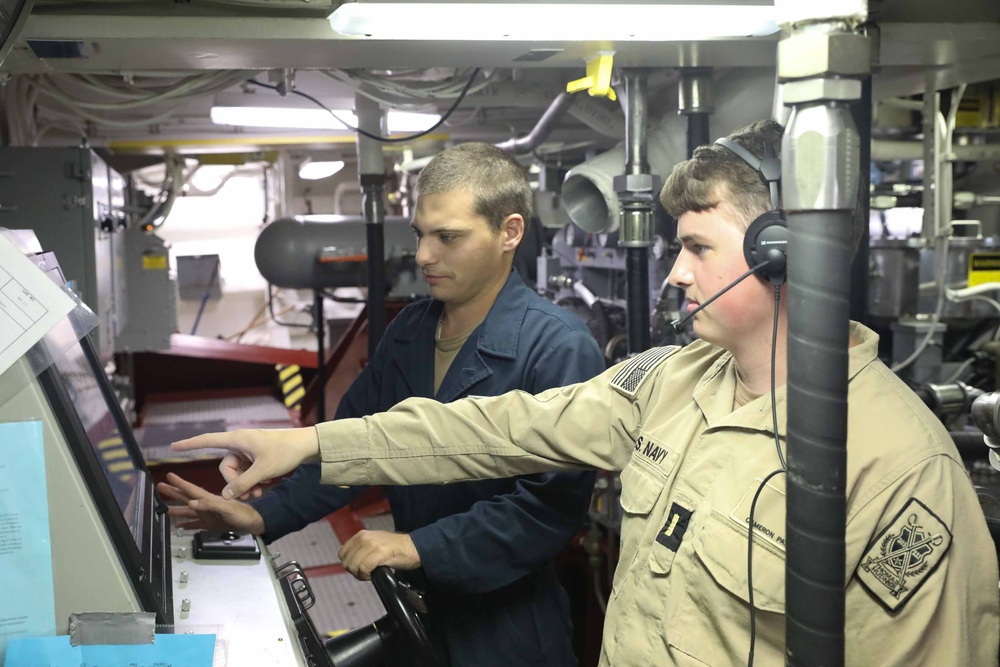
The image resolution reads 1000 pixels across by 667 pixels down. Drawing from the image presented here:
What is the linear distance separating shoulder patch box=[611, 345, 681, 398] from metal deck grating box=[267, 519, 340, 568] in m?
2.66

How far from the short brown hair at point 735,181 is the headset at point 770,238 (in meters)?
0.06

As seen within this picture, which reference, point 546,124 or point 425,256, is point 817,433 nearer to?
point 425,256

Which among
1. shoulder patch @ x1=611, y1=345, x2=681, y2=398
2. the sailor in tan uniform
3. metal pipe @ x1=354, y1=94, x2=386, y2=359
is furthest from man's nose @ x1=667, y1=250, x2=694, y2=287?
metal pipe @ x1=354, y1=94, x2=386, y2=359

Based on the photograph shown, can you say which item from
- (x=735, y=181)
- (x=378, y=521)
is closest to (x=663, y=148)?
(x=735, y=181)

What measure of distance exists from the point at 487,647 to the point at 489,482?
14.0 inches

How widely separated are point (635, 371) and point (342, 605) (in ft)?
7.91

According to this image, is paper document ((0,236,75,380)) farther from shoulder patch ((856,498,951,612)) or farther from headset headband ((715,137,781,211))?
shoulder patch ((856,498,951,612))

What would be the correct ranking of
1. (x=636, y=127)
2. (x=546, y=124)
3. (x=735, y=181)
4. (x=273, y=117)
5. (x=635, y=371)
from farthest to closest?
1. (x=273, y=117)
2. (x=546, y=124)
3. (x=636, y=127)
4. (x=635, y=371)
5. (x=735, y=181)

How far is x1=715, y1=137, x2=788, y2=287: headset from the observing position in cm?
114

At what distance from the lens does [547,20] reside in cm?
146

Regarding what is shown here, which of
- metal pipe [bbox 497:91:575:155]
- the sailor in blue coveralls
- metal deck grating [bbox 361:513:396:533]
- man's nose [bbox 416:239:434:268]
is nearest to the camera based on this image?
the sailor in blue coveralls

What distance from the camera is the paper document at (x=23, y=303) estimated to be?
1.10 meters

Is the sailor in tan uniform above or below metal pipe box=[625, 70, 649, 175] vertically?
below

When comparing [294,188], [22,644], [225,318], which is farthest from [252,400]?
[22,644]
